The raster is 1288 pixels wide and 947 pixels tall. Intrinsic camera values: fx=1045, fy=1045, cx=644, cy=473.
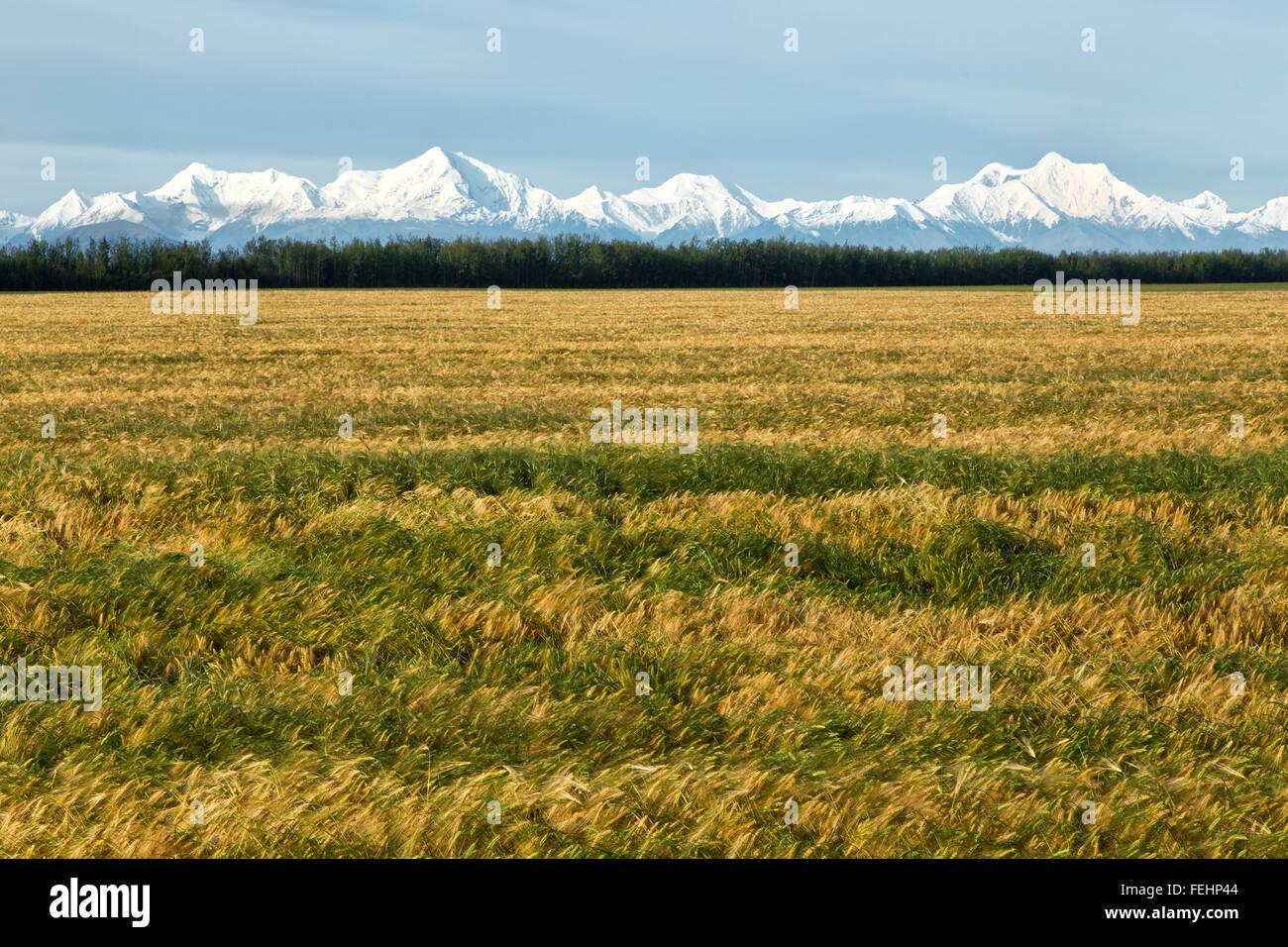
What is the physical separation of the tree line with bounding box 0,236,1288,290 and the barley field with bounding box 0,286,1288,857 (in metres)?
135

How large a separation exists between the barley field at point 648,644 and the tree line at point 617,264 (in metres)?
135

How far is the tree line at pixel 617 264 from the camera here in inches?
5423

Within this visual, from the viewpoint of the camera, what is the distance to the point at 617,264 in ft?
508

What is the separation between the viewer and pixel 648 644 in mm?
6352

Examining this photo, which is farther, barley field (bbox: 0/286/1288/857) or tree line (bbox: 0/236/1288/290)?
tree line (bbox: 0/236/1288/290)

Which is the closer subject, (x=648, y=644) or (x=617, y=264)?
(x=648, y=644)

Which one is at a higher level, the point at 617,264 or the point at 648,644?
the point at 617,264

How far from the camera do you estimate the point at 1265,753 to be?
16.5ft

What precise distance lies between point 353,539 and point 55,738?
3.24 meters

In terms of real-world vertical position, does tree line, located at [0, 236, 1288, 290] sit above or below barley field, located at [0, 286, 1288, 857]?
above

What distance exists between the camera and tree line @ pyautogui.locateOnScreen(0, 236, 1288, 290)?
138 metres

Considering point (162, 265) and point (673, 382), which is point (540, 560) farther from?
point (162, 265)

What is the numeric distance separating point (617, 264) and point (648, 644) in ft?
499
